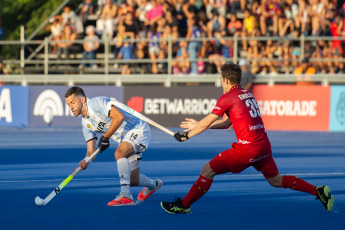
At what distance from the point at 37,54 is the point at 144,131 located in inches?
777

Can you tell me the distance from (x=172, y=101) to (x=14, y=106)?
206 inches

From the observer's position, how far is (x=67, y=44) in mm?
27656

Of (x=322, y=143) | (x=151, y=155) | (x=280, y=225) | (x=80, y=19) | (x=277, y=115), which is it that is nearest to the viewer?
(x=280, y=225)

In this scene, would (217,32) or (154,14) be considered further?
(154,14)

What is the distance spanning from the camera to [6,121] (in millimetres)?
26219

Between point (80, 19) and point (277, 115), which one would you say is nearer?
point (277, 115)

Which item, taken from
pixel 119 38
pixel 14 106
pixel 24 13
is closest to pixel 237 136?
pixel 14 106

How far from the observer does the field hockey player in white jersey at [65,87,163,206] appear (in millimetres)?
9625

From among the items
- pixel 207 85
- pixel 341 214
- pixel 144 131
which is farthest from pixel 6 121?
pixel 341 214

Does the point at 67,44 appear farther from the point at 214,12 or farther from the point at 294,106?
the point at 294,106

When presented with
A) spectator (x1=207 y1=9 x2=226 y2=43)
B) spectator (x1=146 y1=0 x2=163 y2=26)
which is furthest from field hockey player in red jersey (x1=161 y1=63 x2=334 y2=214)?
spectator (x1=146 y1=0 x2=163 y2=26)

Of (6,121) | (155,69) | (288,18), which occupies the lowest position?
(6,121)

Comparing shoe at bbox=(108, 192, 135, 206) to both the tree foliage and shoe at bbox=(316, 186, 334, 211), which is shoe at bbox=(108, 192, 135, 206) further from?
the tree foliage

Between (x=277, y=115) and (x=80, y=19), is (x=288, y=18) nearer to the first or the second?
(x=277, y=115)
